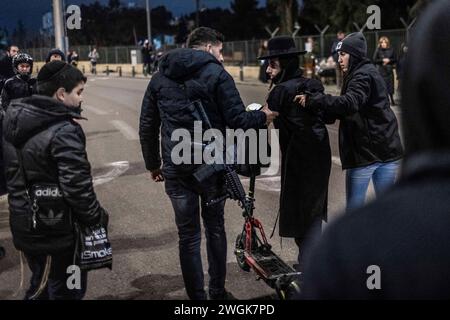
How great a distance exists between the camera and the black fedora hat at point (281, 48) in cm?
477

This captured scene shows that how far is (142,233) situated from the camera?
261 inches

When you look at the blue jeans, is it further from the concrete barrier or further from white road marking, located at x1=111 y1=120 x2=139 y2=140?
the concrete barrier

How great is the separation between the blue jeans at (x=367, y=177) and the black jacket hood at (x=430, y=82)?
4156 millimetres

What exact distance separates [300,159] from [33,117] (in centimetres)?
202

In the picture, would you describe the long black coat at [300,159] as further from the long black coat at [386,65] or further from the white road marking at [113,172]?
the long black coat at [386,65]

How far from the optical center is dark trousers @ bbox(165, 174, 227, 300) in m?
→ 4.40

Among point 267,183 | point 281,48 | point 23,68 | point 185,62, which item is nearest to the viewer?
point 185,62

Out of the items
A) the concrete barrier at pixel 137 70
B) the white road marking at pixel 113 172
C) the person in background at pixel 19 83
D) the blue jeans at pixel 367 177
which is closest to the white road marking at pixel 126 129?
the white road marking at pixel 113 172

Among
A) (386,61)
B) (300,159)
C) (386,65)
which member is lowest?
(300,159)

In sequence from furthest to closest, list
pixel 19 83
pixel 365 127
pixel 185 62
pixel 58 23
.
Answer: pixel 58 23 < pixel 19 83 < pixel 365 127 < pixel 185 62

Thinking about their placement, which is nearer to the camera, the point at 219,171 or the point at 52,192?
the point at 52,192

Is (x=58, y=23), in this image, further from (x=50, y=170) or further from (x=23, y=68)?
(x=50, y=170)

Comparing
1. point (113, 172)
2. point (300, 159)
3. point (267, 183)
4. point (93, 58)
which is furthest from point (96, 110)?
point (93, 58)
